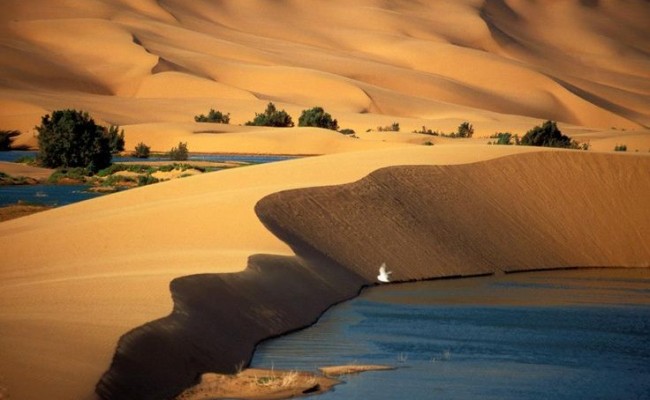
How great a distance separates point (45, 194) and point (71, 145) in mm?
18244

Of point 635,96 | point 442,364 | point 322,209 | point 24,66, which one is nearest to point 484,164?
point 322,209

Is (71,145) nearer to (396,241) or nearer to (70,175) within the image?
(70,175)

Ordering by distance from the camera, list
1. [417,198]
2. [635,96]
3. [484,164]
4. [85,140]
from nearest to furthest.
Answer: [417,198] < [484,164] < [85,140] < [635,96]

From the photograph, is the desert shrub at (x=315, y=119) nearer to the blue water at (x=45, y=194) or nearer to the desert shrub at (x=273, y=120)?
the desert shrub at (x=273, y=120)

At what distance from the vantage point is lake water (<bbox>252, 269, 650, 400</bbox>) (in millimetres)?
20031

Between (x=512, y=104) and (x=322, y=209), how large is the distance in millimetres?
136101

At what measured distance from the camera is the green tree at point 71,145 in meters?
71.2

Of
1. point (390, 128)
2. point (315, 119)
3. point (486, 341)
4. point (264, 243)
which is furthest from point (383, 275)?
point (390, 128)

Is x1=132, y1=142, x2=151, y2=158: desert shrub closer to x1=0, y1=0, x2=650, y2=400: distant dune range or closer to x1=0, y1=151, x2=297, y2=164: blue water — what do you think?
x1=0, y1=151, x2=297, y2=164: blue water

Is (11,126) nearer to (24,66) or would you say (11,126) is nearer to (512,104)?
(24,66)

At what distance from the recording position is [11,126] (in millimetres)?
100500

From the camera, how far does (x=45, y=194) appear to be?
53.5 metres

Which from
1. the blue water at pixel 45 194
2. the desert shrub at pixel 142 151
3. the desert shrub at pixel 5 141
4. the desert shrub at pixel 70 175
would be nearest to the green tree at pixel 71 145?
the desert shrub at pixel 70 175

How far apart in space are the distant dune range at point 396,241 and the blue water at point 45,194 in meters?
14.6
